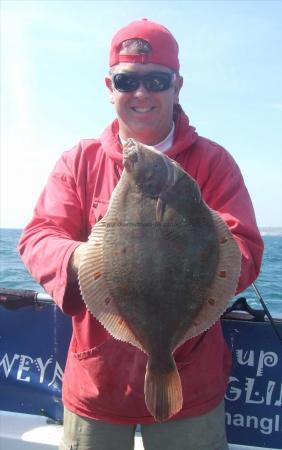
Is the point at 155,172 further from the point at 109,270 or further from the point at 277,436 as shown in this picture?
the point at 277,436

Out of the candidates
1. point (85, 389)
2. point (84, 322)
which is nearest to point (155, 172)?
point (84, 322)

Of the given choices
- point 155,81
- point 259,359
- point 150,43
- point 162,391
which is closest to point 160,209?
point 162,391

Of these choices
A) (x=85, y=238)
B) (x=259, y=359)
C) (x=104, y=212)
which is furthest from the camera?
(x=259, y=359)

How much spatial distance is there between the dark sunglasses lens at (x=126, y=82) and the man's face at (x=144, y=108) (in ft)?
0.07

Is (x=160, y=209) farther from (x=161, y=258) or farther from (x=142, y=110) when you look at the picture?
(x=142, y=110)

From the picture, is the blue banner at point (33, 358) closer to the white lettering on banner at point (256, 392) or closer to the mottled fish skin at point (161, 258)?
the white lettering on banner at point (256, 392)

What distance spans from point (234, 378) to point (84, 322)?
4.28ft

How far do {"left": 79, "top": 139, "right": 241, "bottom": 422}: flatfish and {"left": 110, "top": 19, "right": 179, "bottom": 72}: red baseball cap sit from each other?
789 millimetres

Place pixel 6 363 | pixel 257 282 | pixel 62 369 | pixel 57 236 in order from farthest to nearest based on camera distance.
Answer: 1. pixel 257 282
2. pixel 6 363
3. pixel 62 369
4. pixel 57 236

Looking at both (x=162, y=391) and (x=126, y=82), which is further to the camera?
(x=126, y=82)

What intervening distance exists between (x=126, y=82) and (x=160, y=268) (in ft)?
3.76

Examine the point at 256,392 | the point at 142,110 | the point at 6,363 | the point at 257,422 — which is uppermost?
the point at 142,110

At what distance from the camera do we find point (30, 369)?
3775 millimetres

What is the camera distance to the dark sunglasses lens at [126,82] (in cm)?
269
